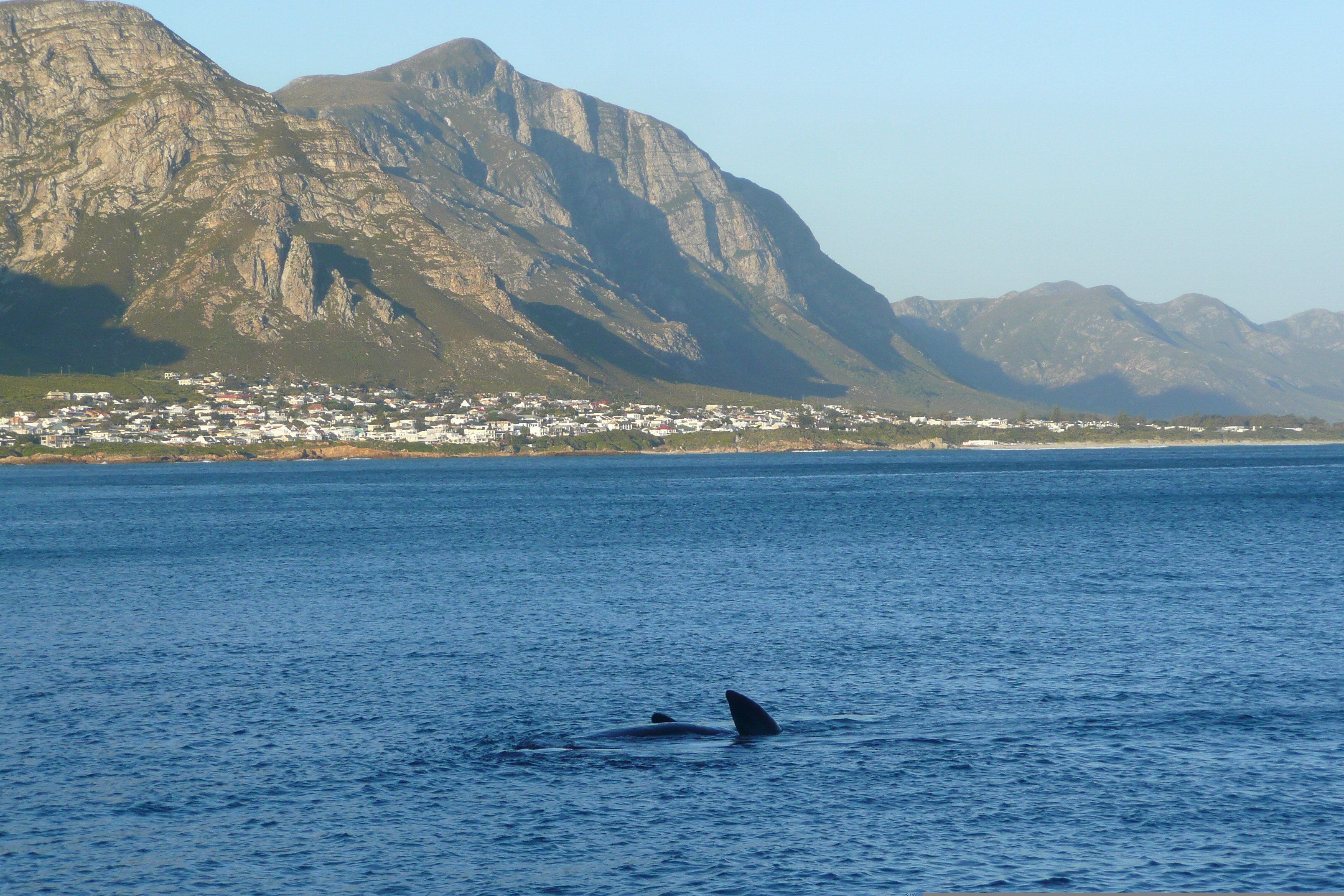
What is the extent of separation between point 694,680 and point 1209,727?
55.5 feet

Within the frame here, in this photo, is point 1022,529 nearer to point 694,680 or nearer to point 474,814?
point 694,680

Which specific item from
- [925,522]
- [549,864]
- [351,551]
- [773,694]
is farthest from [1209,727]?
[925,522]

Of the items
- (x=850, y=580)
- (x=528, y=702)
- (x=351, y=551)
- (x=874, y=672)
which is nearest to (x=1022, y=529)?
(x=850, y=580)

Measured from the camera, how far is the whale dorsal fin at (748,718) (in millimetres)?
35062

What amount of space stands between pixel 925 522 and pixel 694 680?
249 ft

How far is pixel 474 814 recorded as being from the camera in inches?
1131

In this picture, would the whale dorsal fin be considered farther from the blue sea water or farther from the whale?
the blue sea water

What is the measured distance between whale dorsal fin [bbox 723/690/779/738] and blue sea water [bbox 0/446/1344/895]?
69 centimetres

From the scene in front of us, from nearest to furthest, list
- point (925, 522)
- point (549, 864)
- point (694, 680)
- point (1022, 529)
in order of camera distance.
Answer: point (549, 864) → point (694, 680) → point (1022, 529) → point (925, 522)

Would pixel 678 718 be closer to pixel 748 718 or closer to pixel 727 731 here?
pixel 727 731

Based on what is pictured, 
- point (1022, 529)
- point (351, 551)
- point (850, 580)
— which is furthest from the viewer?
point (1022, 529)

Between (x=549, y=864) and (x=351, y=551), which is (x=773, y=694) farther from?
(x=351, y=551)

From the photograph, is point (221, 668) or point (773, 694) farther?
point (221, 668)

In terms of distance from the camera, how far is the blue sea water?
25.6 m
